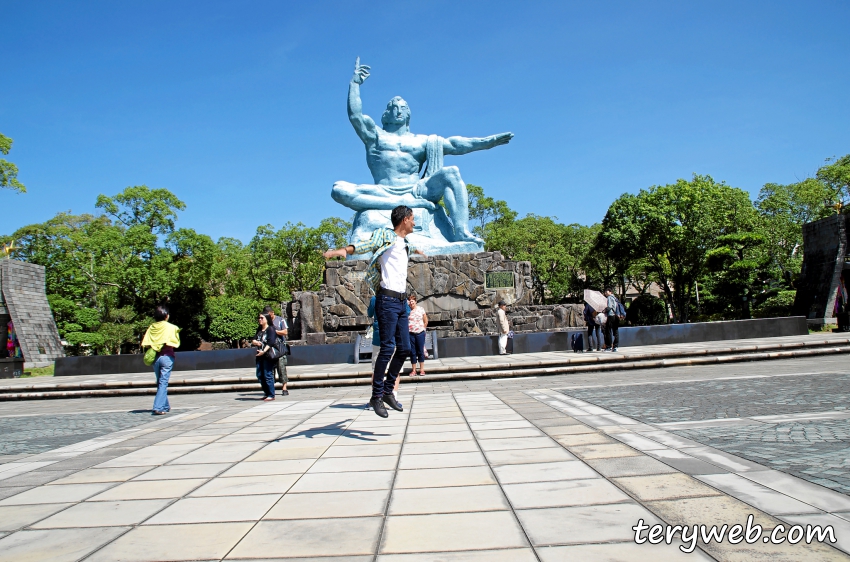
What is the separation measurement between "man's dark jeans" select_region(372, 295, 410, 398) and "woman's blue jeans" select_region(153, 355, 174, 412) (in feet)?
13.2

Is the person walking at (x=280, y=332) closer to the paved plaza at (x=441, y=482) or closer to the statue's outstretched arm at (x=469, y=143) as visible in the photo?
the paved plaza at (x=441, y=482)

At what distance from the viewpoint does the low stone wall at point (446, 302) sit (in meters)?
16.4

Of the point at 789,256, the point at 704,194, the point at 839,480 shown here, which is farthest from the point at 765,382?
the point at 789,256

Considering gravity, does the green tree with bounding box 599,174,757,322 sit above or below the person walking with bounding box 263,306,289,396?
above

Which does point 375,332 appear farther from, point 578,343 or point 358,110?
point 358,110

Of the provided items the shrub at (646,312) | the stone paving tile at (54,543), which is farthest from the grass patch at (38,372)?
the shrub at (646,312)

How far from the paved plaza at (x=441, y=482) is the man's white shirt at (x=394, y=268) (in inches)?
45.7

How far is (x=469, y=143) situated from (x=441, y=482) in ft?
55.5

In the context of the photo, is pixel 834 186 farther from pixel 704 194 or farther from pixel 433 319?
pixel 433 319

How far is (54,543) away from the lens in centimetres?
226

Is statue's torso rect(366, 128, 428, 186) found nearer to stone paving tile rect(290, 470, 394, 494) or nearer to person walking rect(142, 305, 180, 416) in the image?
person walking rect(142, 305, 180, 416)

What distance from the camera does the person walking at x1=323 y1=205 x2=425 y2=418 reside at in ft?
14.4

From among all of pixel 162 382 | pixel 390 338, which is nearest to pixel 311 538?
pixel 390 338

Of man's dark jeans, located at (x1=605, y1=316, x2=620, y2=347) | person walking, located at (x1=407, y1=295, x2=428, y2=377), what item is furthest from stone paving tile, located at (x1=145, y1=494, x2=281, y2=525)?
man's dark jeans, located at (x1=605, y1=316, x2=620, y2=347)
